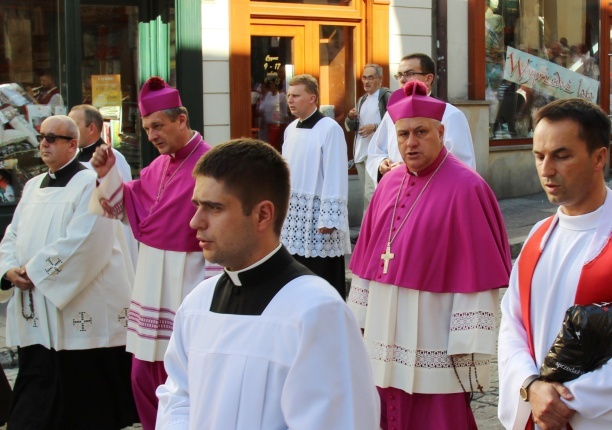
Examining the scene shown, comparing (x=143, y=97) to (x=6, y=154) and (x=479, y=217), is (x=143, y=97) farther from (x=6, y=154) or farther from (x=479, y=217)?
(x=6, y=154)

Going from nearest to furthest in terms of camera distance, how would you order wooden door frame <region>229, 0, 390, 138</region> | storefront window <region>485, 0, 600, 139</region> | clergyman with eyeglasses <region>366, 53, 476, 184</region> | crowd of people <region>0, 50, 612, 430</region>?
crowd of people <region>0, 50, 612, 430</region>, clergyman with eyeglasses <region>366, 53, 476, 184</region>, wooden door frame <region>229, 0, 390, 138</region>, storefront window <region>485, 0, 600, 139</region>

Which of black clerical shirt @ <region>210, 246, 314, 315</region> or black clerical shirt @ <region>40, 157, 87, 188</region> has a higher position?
black clerical shirt @ <region>40, 157, 87, 188</region>

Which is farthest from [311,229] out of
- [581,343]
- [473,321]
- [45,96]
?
[581,343]

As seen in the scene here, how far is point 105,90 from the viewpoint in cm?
1148

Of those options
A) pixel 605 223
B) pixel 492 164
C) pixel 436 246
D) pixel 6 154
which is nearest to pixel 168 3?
pixel 6 154

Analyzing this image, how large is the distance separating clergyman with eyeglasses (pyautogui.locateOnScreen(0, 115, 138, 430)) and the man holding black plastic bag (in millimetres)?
3006

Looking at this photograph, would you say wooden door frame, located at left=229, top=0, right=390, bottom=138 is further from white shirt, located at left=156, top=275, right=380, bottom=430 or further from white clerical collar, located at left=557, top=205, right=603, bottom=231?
white shirt, located at left=156, top=275, right=380, bottom=430

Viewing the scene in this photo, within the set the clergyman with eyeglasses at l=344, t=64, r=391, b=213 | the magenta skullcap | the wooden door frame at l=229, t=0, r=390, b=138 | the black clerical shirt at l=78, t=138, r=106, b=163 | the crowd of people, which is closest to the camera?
the crowd of people

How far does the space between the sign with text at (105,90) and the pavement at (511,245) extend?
3.10 metres

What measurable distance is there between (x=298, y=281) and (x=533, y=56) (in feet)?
44.9

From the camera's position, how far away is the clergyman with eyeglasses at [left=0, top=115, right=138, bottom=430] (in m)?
5.83

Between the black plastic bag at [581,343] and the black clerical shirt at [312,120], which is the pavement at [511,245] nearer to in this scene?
the black clerical shirt at [312,120]

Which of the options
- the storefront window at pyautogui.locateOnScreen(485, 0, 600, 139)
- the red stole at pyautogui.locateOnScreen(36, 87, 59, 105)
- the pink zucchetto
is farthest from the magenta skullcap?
the storefront window at pyautogui.locateOnScreen(485, 0, 600, 139)

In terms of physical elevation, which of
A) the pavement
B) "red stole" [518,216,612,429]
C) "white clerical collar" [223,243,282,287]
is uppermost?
"white clerical collar" [223,243,282,287]
